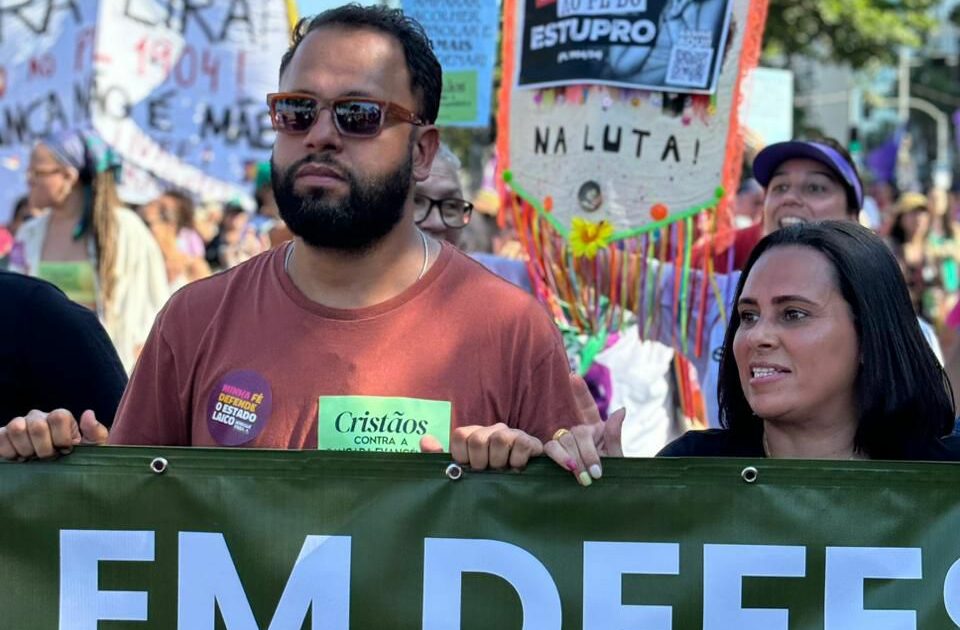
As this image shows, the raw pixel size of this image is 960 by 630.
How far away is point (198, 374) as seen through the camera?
10.5 ft

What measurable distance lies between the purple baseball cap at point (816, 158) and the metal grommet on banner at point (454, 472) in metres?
2.77

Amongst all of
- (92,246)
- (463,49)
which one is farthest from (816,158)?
(92,246)

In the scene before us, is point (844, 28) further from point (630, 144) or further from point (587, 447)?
point (587, 447)

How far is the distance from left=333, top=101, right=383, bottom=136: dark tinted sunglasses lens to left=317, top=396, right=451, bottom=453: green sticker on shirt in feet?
1.75

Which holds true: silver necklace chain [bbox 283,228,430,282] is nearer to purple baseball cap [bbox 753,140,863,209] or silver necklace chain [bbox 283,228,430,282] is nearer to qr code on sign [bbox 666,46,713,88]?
qr code on sign [bbox 666,46,713,88]

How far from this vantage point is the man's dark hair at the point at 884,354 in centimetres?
322

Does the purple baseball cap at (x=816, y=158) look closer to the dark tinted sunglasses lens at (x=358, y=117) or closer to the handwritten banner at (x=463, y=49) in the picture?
the handwritten banner at (x=463, y=49)

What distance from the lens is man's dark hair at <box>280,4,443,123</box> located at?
3311 mm

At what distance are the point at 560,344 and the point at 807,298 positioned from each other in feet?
1.63

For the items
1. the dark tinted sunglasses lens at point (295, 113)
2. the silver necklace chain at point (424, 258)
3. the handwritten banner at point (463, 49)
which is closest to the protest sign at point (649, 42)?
the handwritten banner at point (463, 49)

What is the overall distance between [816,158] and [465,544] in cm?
284

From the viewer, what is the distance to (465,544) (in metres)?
2.98

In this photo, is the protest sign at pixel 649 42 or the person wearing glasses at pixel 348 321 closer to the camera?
the person wearing glasses at pixel 348 321

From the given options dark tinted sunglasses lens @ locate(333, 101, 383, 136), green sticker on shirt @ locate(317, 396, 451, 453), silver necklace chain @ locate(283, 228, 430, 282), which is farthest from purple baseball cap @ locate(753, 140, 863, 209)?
green sticker on shirt @ locate(317, 396, 451, 453)
